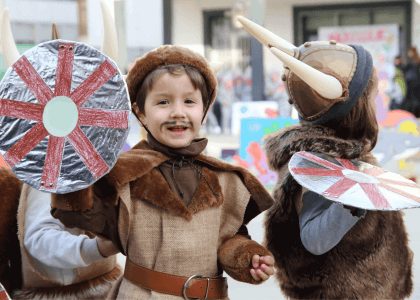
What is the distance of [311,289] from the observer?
7.12ft

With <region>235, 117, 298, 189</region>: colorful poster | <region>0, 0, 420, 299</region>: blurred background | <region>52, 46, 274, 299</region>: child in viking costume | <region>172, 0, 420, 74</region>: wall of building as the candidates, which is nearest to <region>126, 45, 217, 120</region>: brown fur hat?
<region>52, 46, 274, 299</region>: child in viking costume

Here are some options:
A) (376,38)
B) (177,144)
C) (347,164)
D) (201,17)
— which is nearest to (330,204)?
(347,164)

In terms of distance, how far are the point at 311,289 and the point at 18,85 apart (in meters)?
1.08

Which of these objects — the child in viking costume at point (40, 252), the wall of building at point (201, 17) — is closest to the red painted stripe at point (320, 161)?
the child in viking costume at point (40, 252)

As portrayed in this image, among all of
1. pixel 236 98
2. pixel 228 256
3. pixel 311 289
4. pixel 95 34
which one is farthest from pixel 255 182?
pixel 95 34

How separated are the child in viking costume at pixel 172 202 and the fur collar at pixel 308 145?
0.25m

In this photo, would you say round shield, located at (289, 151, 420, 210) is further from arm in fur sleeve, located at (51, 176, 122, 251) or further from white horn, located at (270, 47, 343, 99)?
arm in fur sleeve, located at (51, 176, 122, 251)

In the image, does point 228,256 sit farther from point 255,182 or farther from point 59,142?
point 59,142

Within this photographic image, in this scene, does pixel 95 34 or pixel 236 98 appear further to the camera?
pixel 95 34

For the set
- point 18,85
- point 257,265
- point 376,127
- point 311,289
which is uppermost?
point 18,85

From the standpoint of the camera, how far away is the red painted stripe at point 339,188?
176 centimetres

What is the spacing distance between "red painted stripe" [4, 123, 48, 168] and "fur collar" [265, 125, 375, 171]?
804 mm

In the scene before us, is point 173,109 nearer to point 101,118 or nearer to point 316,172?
point 101,118

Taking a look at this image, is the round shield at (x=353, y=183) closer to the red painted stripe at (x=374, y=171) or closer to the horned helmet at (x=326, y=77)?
the red painted stripe at (x=374, y=171)
